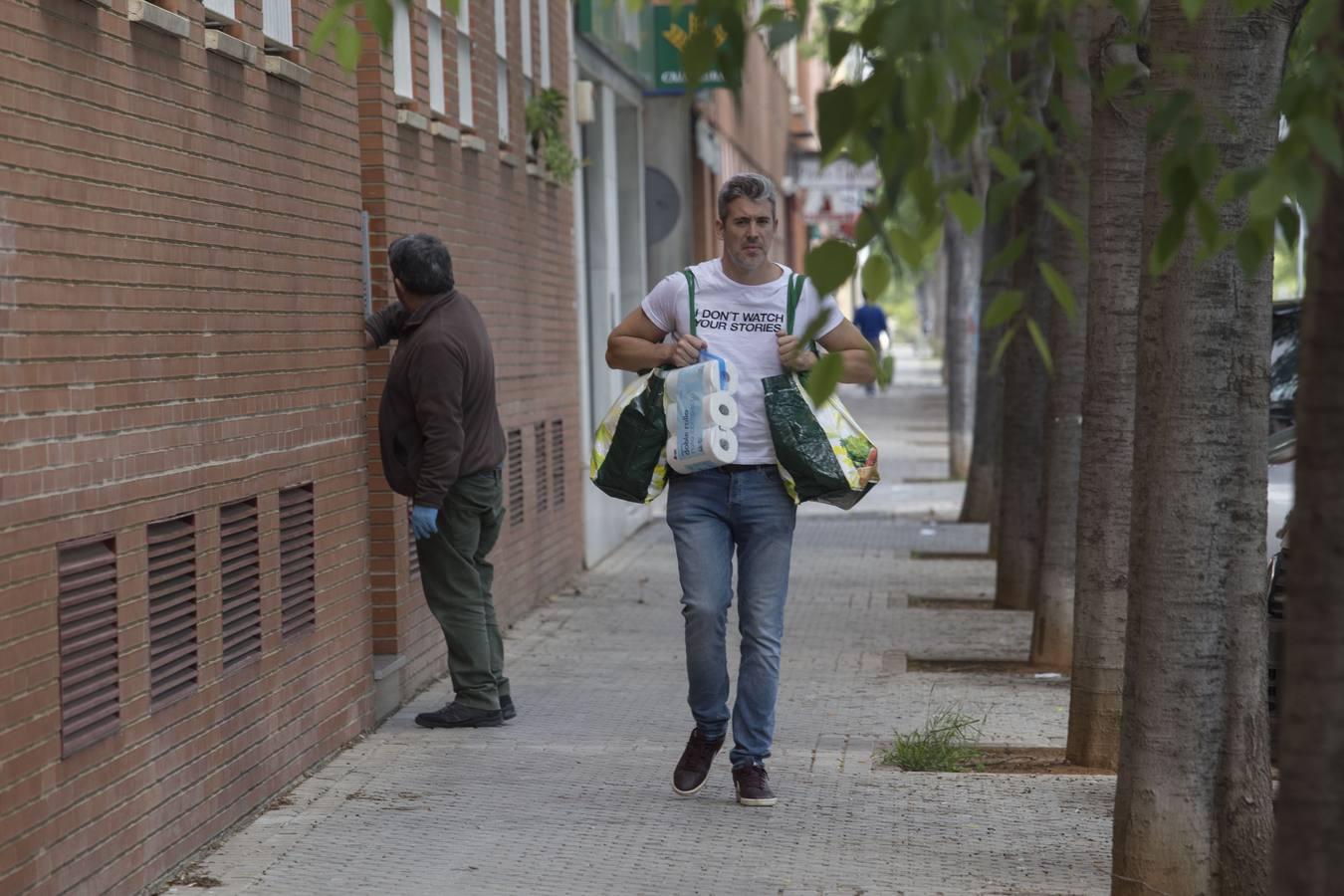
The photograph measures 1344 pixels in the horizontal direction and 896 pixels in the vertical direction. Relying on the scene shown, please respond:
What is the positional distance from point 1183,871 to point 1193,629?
618 millimetres

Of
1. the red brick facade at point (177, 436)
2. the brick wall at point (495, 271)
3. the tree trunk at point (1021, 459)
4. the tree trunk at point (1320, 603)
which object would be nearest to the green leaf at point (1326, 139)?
the tree trunk at point (1320, 603)

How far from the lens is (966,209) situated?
298 centimetres

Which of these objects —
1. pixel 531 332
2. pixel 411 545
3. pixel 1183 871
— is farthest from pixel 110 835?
pixel 531 332

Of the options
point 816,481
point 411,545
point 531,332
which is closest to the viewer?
point 816,481

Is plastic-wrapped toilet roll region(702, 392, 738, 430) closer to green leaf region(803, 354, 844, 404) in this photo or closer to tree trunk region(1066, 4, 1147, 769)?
tree trunk region(1066, 4, 1147, 769)

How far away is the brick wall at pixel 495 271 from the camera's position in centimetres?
875

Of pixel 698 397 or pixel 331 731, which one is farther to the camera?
pixel 331 731

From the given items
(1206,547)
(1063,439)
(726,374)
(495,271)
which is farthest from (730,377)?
(495,271)

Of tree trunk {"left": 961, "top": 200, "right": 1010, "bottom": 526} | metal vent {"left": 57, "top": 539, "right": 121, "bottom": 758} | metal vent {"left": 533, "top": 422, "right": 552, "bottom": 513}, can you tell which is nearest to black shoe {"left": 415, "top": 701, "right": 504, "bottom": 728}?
metal vent {"left": 57, "top": 539, "right": 121, "bottom": 758}

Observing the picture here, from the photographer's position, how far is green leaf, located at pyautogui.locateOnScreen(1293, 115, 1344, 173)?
2.65 meters

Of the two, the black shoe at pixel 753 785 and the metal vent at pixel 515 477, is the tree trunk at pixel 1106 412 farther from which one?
the metal vent at pixel 515 477

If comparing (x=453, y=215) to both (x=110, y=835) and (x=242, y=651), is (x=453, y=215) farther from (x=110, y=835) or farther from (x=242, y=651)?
(x=110, y=835)

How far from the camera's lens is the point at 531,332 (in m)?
12.4

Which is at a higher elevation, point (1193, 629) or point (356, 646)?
point (1193, 629)
